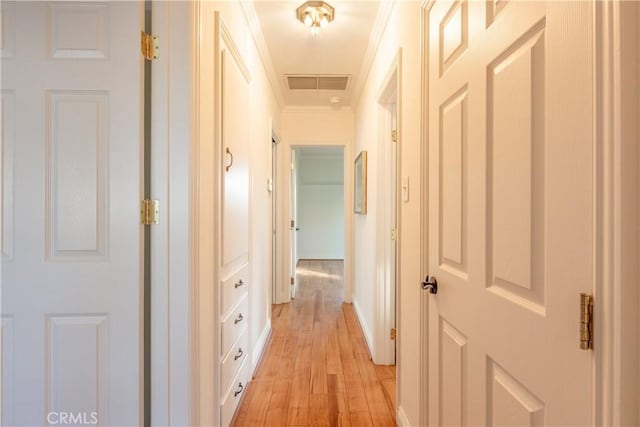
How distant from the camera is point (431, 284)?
3.86 ft

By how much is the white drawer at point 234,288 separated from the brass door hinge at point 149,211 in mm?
513

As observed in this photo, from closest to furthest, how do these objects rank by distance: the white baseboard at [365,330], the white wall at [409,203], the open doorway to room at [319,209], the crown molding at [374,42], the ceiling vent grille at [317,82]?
the white wall at [409,203] → the crown molding at [374,42] → the white baseboard at [365,330] → the ceiling vent grille at [317,82] → the open doorway to room at [319,209]

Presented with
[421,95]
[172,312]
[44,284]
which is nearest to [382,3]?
[421,95]

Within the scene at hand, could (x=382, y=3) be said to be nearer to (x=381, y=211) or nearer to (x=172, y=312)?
(x=381, y=211)

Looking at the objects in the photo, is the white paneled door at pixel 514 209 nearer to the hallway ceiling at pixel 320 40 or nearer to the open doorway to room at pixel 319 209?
the hallway ceiling at pixel 320 40

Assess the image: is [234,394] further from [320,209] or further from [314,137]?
[320,209]

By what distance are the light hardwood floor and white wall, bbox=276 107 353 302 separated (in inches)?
28.2

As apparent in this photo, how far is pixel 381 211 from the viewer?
233 cm

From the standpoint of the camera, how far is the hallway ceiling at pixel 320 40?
6.66 feet

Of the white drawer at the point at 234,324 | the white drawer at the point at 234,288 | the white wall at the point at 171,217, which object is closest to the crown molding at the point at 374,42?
the white wall at the point at 171,217

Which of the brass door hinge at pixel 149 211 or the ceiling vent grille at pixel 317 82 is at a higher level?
the ceiling vent grille at pixel 317 82

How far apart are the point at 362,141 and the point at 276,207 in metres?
1.36

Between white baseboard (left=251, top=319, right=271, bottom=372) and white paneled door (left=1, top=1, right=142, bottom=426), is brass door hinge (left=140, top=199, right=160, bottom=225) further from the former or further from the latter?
white baseboard (left=251, top=319, right=271, bottom=372)

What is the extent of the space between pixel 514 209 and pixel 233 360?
163 centimetres
